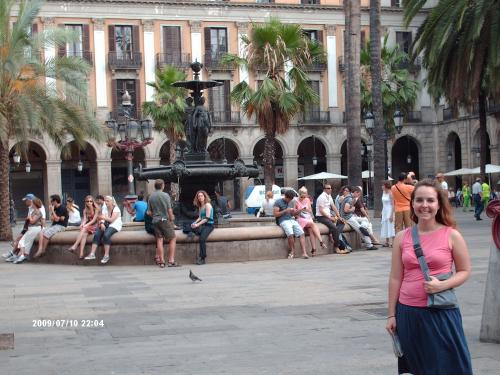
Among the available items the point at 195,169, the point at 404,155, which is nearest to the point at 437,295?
the point at 195,169

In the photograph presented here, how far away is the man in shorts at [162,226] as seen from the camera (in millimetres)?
13633

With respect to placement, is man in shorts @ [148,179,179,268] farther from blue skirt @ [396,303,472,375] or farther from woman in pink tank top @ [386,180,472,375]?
blue skirt @ [396,303,472,375]

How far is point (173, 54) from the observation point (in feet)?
153

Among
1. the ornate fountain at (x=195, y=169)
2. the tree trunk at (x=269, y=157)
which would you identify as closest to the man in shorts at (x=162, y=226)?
the ornate fountain at (x=195, y=169)

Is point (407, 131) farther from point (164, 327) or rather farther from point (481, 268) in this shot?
point (164, 327)

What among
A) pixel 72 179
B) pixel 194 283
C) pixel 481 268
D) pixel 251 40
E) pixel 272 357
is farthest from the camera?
pixel 72 179

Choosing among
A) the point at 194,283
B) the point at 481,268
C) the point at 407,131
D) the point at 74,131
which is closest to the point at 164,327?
the point at 194,283

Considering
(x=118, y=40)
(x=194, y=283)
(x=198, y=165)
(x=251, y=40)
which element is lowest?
(x=194, y=283)

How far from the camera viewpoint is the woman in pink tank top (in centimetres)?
407

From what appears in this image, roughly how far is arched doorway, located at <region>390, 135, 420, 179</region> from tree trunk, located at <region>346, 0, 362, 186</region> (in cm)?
2836

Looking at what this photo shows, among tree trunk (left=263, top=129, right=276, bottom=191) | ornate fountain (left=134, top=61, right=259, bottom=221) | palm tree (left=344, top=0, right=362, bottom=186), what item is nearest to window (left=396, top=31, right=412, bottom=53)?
tree trunk (left=263, top=129, right=276, bottom=191)

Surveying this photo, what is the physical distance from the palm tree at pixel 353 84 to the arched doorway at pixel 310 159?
26.6 metres

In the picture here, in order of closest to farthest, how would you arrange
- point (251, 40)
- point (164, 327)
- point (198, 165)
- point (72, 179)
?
point (164, 327) → point (198, 165) → point (251, 40) → point (72, 179)

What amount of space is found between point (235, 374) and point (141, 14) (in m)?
42.3
